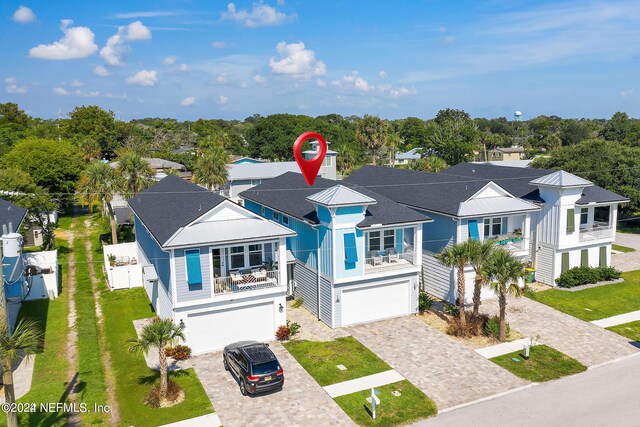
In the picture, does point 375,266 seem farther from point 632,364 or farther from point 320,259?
point 632,364

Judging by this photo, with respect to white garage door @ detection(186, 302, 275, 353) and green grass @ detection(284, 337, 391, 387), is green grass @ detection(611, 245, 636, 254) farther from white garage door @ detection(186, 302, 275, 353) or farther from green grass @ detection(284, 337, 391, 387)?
white garage door @ detection(186, 302, 275, 353)

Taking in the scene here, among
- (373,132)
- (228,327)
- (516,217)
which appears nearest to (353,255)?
(228,327)

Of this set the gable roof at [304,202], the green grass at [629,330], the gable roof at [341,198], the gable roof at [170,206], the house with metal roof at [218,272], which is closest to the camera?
the house with metal roof at [218,272]

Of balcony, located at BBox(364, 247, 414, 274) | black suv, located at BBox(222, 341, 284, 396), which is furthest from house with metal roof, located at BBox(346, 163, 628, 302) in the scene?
black suv, located at BBox(222, 341, 284, 396)

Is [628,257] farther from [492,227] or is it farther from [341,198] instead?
[341,198]

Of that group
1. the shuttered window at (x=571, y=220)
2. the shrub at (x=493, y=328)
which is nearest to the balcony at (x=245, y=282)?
the shrub at (x=493, y=328)

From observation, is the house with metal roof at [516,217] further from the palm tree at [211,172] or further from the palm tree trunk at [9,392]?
the palm tree at [211,172]

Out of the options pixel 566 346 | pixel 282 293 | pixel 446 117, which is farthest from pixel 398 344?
pixel 446 117
